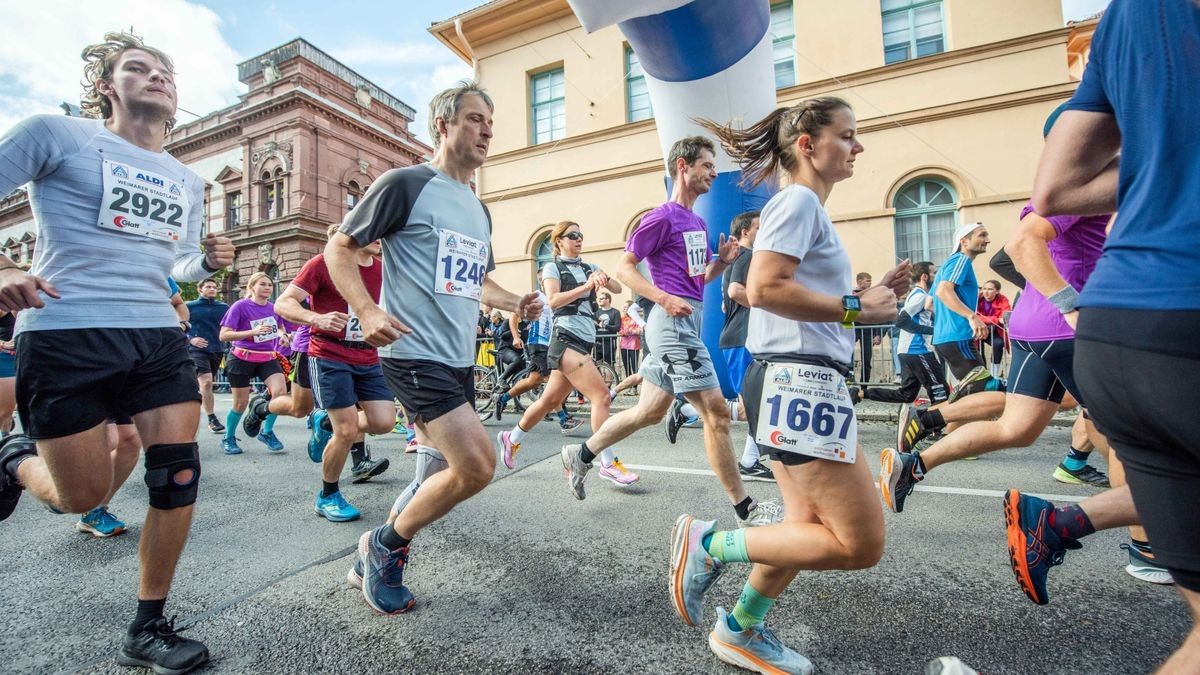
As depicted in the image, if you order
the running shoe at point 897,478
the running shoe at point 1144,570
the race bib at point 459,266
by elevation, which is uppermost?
the race bib at point 459,266

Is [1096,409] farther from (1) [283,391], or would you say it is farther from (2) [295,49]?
(2) [295,49]

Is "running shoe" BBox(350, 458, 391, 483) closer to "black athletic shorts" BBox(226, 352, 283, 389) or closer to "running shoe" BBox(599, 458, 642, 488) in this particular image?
"running shoe" BBox(599, 458, 642, 488)

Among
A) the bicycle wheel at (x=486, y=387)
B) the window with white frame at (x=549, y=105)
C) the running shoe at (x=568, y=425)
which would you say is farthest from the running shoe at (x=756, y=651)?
the window with white frame at (x=549, y=105)

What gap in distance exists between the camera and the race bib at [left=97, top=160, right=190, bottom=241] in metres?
2.15

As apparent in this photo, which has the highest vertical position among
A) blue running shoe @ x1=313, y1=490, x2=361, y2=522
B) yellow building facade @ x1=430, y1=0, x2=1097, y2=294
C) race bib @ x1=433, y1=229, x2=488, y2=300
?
yellow building facade @ x1=430, y1=0, x2=1097, y2=294

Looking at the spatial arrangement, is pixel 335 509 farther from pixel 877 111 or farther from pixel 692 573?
pixel 877 111

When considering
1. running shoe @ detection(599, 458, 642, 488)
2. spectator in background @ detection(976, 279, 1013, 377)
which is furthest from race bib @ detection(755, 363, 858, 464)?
spectator in background @ detection(976, 279, 1013, 377)

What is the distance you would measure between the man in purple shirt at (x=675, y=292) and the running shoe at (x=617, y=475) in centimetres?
40

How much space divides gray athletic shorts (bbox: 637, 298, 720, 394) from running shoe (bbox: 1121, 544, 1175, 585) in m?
1.95

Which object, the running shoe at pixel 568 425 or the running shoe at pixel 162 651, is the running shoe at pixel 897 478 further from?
the running shoe at pixel 568 425

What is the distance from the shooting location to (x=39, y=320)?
2.02 meters

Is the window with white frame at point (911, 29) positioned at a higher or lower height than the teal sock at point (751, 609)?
higher

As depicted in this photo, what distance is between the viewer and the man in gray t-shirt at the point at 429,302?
2205 mm

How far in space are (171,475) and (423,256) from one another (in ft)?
3.90
